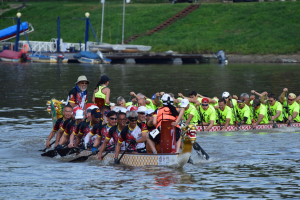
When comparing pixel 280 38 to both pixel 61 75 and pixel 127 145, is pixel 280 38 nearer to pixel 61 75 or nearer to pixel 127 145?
pixel 61 75

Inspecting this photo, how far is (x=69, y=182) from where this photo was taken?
1344 centimetres

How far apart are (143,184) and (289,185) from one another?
3441 millimetres

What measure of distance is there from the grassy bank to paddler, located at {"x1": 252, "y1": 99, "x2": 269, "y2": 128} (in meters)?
45.6

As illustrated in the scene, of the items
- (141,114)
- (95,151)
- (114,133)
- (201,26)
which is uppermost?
(201,26)

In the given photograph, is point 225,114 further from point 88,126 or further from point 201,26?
point 201,26

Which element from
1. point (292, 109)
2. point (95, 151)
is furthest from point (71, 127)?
point (292, 109)

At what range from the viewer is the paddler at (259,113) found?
21.7 metres

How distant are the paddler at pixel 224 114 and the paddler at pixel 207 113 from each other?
14.9 inches

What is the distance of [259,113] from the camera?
71.8 feet

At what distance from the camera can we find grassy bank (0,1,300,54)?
6862 cm

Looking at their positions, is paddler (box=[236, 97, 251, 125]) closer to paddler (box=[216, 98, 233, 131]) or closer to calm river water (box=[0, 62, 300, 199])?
paddler (box=[216, 98, 233, 131])

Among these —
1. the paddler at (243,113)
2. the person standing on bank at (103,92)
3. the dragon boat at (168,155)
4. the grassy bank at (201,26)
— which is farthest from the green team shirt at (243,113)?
the grassy bank at (201,26)

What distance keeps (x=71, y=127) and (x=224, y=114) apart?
7020 millimetres

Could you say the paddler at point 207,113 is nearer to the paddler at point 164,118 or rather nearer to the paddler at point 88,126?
the paddler at point 88,126
